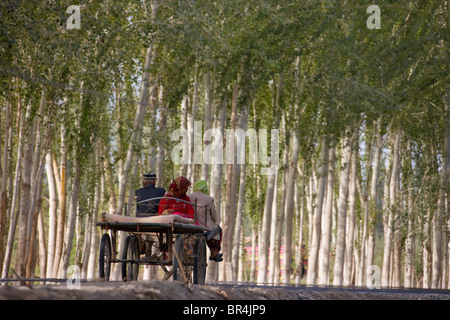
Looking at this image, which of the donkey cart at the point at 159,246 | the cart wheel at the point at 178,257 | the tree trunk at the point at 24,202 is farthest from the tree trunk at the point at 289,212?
the cart wheel at the point at 178,257

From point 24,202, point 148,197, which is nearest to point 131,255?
point 148,197

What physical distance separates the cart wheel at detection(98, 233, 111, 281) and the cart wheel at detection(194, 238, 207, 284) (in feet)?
4.01

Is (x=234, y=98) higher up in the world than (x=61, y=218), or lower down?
higher up

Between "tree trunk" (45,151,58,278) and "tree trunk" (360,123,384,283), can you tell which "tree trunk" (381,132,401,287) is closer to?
"tree trunk" (360,123,384,283)

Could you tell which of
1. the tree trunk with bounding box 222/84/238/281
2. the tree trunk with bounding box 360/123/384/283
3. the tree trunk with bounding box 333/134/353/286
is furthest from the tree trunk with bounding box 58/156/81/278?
the tree trunk with bounding box 360/123/384/283

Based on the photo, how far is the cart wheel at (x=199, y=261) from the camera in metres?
12.8

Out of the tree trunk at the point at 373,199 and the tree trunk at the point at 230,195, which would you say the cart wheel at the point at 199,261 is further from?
the tree trunk at the point at 373,199

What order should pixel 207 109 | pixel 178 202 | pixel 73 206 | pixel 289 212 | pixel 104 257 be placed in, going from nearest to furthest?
pixel 104 257
pixel 178 202
pixel 73 206
pixel 207 109
pixel 289 212

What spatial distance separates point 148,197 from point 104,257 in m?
1.58

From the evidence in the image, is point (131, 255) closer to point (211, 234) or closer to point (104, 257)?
point (104, 257)

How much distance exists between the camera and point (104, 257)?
12.2 m

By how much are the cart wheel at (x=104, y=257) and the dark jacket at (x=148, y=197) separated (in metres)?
0.79

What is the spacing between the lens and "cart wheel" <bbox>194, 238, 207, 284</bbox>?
1281cm
